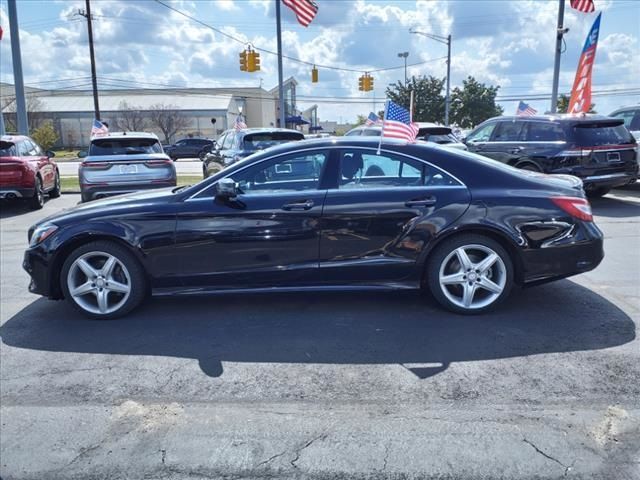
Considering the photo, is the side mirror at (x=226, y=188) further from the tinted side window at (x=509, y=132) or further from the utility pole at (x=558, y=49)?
the utility pole at (x=558, y=49)

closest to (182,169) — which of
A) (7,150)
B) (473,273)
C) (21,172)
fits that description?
(7,150)

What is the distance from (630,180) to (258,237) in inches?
360

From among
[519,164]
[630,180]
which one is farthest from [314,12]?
[630,180]

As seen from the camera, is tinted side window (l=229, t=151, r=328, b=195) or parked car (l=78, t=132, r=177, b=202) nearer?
tinted side window (l=229, t=151, r=328, b=195)

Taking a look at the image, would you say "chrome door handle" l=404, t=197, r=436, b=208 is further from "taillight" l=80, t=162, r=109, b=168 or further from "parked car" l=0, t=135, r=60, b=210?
"parked car" l=0, t=135, r=60, b=210

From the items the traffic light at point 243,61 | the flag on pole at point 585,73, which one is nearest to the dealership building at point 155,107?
the traffic light at point 243,61

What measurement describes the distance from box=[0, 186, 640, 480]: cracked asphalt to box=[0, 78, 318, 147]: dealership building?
5422 cm

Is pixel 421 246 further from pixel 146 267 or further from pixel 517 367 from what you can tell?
pixel 146 267

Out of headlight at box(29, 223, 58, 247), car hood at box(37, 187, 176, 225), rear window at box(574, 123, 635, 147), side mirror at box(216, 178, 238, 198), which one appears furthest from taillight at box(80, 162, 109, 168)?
rear window at box(574, 123, 635, 147)

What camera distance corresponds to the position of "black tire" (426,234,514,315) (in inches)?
182

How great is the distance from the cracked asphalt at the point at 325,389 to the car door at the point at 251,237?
408mm

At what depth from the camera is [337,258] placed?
466cm

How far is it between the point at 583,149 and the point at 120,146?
880 centimetres

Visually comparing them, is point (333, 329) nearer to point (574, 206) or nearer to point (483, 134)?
point (574, 206)
